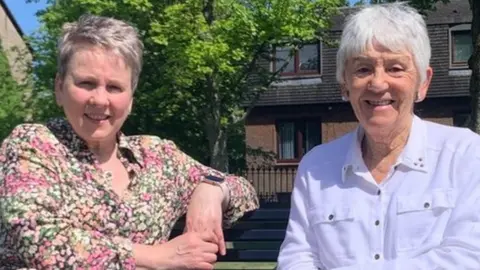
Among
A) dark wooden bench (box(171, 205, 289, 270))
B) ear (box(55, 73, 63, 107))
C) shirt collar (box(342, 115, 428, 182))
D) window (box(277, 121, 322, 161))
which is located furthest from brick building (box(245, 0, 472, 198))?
ear (box(55, 73, 63, 107))

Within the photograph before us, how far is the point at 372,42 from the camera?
294cm

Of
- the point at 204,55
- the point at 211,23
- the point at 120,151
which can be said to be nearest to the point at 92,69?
the point at 120,151

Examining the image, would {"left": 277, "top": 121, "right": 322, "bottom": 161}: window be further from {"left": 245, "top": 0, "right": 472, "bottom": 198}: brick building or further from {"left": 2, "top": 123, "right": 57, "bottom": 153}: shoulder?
{"left": 2, "top": 123, "right": 57, "bottom": 153}: shoulder

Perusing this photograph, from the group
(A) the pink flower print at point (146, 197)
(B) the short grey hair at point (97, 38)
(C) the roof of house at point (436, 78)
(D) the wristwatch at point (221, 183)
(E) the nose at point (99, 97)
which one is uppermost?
(C) the roof of house at point (436, 78)

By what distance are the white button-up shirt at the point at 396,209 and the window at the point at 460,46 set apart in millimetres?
24665

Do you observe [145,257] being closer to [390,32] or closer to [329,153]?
[329,153]

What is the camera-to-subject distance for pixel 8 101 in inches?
893

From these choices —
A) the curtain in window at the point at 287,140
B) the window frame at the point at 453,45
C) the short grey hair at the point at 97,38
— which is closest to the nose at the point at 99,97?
the short grey hair at the point at 97,38

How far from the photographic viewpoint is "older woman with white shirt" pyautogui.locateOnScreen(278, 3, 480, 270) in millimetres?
2871

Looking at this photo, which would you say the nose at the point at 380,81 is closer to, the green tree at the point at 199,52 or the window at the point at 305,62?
the green tree at the point at 199,52

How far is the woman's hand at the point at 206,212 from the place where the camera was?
9.81ft

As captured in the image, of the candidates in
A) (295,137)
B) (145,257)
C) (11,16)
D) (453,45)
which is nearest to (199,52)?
(295,137)

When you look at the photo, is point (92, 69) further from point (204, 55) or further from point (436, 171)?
point (204, 55)

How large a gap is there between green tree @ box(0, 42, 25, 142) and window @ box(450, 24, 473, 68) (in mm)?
14601
